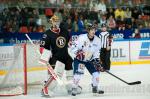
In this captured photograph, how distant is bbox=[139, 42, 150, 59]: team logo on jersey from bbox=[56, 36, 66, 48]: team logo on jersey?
5.72m

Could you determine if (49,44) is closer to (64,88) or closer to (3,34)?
(64,88)

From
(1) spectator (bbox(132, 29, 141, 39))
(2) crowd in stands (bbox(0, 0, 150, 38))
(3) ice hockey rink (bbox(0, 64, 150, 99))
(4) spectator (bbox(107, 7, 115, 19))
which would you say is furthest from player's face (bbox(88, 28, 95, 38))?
(4) spectator (bbox(107, 7, 115, 19))

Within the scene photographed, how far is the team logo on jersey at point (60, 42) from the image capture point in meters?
8.71

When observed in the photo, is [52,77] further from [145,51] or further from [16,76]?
[145,51]

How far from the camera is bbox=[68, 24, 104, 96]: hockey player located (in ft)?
28.1

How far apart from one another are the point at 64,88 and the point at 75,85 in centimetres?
89

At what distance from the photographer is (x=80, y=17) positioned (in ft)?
51.6

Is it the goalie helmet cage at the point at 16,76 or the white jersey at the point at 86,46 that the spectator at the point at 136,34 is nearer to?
the goalie helmet cage at the point at 16,76

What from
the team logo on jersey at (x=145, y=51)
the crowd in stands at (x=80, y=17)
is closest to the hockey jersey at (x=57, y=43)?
the crowd in stands at (x=80, y=17)

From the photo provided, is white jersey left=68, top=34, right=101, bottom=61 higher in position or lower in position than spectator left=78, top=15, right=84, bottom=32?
lower

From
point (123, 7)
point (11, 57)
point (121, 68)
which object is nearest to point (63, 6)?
point (123, 7)

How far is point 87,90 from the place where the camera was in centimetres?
937

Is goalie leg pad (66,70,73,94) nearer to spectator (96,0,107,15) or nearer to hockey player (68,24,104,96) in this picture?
hockey player (68,24,104,96)

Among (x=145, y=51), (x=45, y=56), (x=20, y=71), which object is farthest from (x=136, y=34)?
(x=45, y=56)
